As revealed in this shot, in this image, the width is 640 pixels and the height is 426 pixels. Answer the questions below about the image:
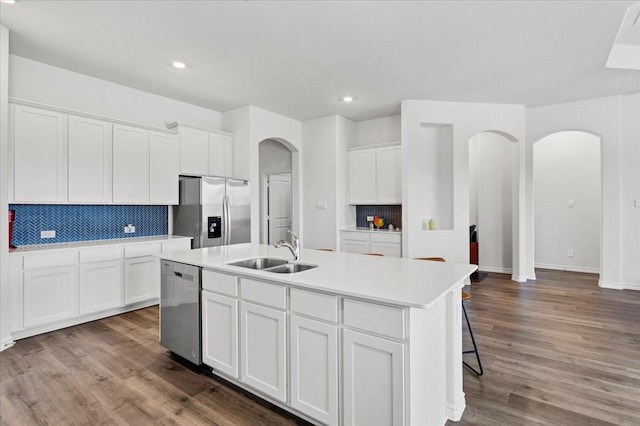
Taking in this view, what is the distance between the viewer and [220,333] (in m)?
2.39

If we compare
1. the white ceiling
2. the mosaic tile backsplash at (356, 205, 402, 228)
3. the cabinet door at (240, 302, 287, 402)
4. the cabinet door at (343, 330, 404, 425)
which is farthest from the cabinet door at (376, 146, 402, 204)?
the cabinet door at (343, 330, 404, 425)

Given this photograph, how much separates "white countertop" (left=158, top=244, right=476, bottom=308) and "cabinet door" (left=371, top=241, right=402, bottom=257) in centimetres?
265

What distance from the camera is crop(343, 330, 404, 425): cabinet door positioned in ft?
5.02

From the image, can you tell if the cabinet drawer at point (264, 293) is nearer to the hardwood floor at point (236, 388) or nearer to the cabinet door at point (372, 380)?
the cabinet door at point (372, 380)

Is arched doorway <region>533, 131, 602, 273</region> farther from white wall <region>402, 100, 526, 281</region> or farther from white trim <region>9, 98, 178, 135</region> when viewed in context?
white trim <region>9, 98, 178, 135</region>

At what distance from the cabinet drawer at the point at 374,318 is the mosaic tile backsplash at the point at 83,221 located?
→ 151 inches

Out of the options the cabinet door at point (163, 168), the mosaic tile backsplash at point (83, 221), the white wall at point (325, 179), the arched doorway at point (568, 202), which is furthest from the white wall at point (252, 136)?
the arched doorway at point (568, 202)

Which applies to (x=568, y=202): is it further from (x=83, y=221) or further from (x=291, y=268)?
(x=83, y=221)

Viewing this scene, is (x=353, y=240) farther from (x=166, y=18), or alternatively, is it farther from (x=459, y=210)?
(x=166, y=18)

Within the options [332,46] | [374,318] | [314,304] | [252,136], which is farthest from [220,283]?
[252,136]

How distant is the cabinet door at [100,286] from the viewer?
362 cm

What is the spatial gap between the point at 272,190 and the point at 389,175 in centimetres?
276

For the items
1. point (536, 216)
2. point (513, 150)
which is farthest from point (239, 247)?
point (536, 216)

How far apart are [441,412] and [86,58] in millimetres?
4609
